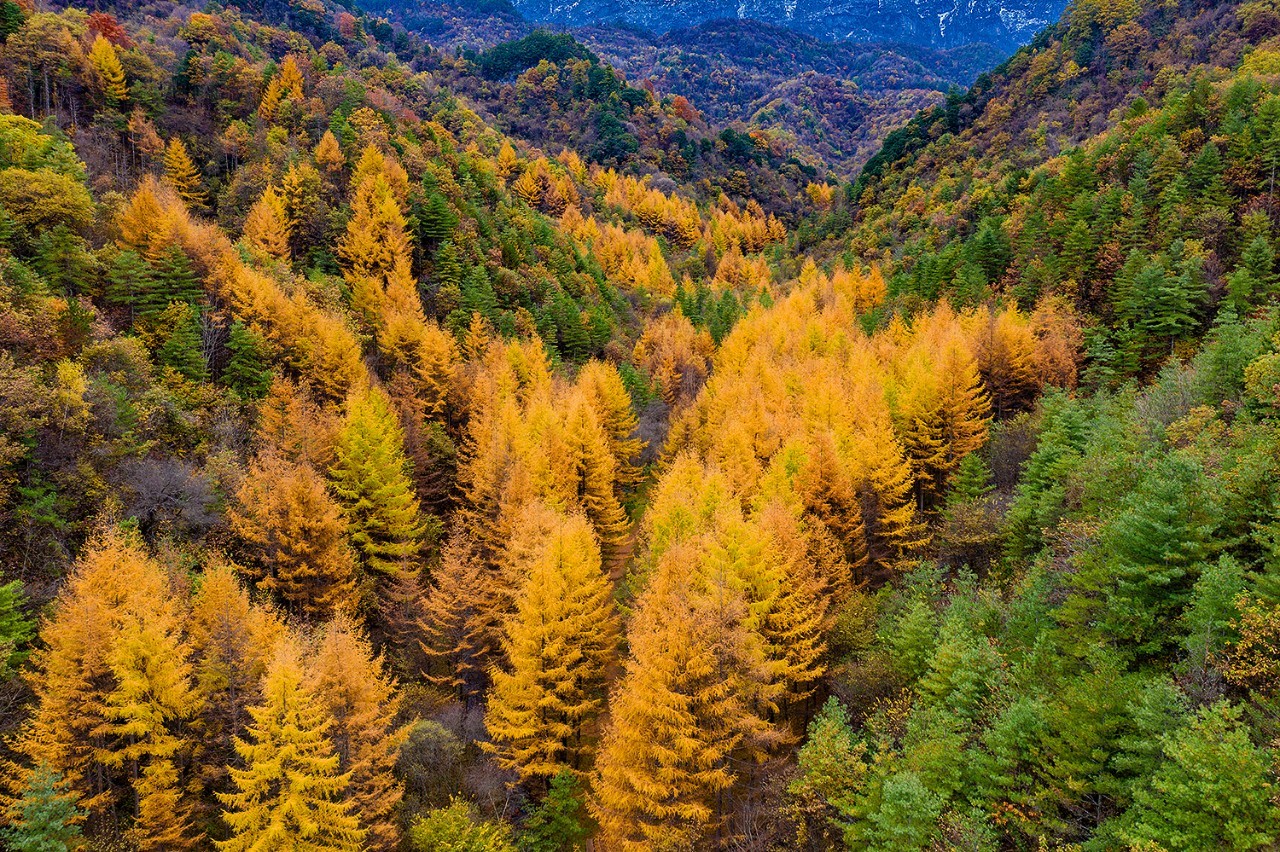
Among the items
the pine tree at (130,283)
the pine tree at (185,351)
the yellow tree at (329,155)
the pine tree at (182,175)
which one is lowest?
the pine tree at (185,351)

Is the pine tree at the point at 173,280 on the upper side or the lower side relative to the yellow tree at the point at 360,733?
upper

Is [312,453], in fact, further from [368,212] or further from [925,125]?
[925,125]

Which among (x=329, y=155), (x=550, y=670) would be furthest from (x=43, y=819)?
(x=329, y=155)

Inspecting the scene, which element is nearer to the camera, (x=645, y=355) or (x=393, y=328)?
(x=393, y=328)

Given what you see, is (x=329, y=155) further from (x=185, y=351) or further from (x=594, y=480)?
(x=594, y=480)

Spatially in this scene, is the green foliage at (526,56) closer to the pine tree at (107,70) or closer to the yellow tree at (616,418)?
the pine tree at (107,70)

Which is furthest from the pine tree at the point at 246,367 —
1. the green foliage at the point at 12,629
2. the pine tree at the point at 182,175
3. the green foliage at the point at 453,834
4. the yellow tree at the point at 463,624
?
the green foliage at the point at 453,834

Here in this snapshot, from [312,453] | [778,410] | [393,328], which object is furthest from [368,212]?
[778,410]

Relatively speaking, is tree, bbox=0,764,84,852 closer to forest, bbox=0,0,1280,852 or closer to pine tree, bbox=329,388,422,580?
forest, bbox=0,0,1280,852

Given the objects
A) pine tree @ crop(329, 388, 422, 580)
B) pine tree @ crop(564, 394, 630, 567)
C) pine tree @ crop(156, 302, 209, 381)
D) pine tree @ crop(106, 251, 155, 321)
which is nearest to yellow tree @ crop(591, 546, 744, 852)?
pine tree @ crop(329, 388, 422, 580)
